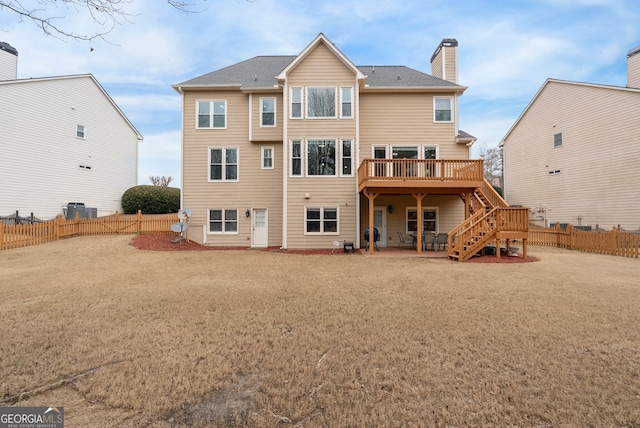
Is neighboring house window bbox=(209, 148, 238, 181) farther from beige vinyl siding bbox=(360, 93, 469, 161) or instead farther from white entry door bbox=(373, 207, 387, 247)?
white entry door bbox=(373, 207, 387, 247)

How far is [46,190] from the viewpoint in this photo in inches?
724

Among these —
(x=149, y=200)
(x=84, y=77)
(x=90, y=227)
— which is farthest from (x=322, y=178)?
(x=84, y=77)

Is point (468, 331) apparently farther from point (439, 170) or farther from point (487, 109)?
point (487, 109)

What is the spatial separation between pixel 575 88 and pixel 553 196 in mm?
7159

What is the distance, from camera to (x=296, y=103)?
14.6 metres

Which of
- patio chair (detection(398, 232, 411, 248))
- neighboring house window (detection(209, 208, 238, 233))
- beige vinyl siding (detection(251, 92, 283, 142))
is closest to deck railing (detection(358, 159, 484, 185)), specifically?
patio chair (detection(398, 232, 411, 248))

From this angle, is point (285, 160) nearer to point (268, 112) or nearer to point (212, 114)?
point (268, 112)

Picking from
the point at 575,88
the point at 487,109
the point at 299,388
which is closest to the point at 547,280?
the point at 299,388

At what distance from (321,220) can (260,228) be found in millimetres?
3480

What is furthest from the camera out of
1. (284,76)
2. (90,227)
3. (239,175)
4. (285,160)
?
(90,227)

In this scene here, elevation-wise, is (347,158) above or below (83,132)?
below

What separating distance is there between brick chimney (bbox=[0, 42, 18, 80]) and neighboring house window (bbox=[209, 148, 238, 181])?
48.1 ft

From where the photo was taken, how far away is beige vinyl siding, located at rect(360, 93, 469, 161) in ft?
50.7

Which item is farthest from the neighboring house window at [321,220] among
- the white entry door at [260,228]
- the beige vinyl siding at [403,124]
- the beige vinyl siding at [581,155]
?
the beige vinyl siding at [581,155]
